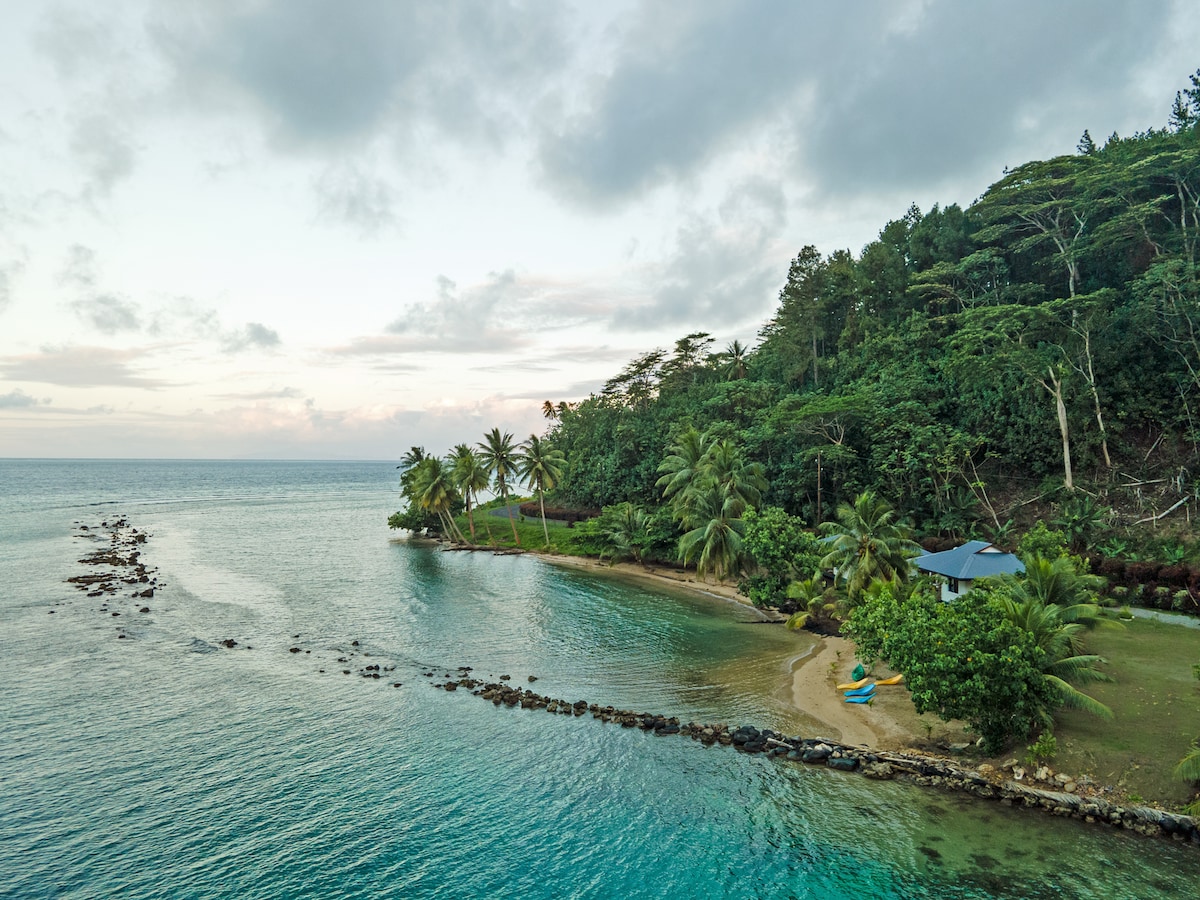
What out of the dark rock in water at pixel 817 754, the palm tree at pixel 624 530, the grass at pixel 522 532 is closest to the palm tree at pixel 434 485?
the grass at pixel 522 532

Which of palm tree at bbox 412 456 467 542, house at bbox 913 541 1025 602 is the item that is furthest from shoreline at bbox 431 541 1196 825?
palm tree at bbox 412 456 467 542

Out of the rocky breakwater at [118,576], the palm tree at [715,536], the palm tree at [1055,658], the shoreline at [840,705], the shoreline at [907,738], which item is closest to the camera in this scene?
the shoreline at [907,738]

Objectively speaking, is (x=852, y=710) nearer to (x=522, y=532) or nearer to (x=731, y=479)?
(x=731, y=479)

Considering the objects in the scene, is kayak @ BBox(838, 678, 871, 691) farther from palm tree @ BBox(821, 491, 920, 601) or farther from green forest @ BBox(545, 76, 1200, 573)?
green forest @ BBox(545, 76, 1200, 573)

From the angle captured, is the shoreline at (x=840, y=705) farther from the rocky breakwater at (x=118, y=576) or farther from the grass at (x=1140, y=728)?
the rocky breakwater at (x=118, y=576)

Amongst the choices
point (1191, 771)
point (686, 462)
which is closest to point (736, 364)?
point (686, 462)

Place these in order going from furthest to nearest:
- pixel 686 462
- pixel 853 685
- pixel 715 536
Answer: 1. pixel 686 462
2. pixel 715 536
3. pixel 853 685
